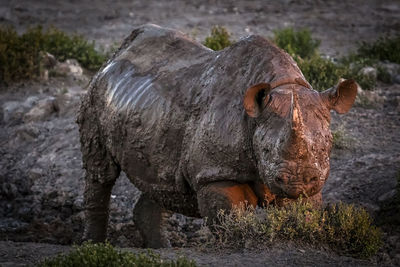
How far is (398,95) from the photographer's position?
42.1 feet

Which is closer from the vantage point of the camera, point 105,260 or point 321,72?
Result: point 105,260

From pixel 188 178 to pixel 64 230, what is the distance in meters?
3.18

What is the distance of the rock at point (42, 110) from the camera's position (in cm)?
1291

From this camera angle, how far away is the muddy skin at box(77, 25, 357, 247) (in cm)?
616

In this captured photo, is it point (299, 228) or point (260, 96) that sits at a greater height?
point (260, 96)

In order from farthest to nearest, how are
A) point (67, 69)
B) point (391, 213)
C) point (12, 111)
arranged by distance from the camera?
point (67, 69) < point (12, 111) < point (391, 213)

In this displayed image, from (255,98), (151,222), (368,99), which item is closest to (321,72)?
(368,99)

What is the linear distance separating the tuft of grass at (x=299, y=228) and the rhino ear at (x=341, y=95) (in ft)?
2.68

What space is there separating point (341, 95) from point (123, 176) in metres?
5.21

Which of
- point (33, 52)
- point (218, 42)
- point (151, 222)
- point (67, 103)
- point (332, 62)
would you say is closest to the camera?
point (151, 222)

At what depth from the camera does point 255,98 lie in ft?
21.0

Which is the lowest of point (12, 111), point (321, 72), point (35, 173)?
point (35, 173)

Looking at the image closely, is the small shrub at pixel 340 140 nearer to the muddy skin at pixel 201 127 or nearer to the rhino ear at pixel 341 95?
the muddy skin at pixel 201 127

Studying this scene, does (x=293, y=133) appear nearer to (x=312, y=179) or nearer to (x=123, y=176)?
(x=312, y=179)
